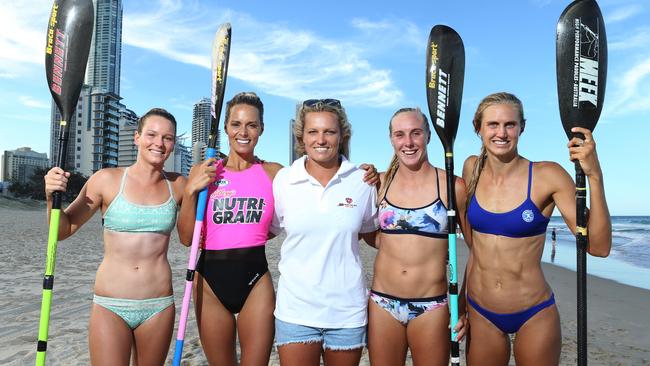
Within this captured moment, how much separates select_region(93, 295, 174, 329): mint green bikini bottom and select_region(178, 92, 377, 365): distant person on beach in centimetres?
35

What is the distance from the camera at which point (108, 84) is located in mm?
140250

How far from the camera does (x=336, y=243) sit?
317cm

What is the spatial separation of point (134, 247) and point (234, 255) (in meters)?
0.71

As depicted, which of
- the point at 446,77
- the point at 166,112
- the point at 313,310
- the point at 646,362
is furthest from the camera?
the point at 646,362

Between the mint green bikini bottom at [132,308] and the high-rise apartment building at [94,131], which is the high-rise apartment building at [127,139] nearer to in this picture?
the high-rise apartment building at [94,131]

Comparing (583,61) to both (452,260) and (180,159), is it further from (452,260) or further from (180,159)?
(180,159)

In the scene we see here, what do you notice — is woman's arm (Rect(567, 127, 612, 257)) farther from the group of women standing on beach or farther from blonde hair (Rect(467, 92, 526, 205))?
blonde hair (Rect(467, 92, 526, 205))

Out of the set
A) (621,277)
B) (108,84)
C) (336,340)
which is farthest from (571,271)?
(108,84)

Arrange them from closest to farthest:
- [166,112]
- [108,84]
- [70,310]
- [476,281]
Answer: [476,281], [166,112], [70,310], [108,84]

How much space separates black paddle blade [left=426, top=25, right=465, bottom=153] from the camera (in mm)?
4199

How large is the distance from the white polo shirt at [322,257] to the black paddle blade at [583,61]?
1713 millimetres

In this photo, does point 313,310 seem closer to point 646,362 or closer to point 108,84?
point 646,362

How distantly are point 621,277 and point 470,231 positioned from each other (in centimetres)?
1393

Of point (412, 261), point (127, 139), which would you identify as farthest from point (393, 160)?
point (127, 139)
